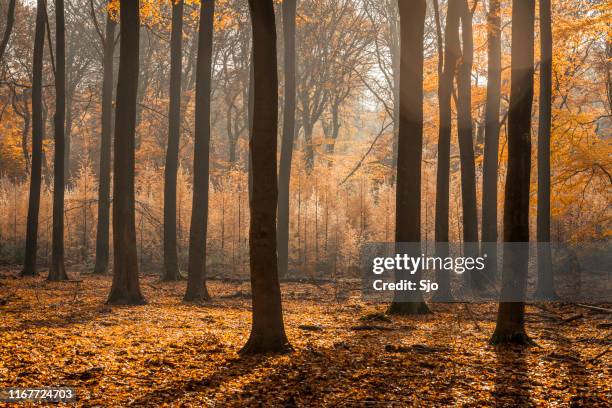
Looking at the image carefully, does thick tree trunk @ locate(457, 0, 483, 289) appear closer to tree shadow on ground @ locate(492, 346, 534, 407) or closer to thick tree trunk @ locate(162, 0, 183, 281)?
thick tree trunk @ locate(162, 0, 183, 281)

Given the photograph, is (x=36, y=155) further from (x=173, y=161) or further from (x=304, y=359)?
(x=304, y=359)

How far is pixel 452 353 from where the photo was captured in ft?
23.4

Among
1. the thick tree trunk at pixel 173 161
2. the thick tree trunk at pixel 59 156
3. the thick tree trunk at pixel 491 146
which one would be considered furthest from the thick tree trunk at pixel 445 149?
the thick tree trunk at pixel 59 156

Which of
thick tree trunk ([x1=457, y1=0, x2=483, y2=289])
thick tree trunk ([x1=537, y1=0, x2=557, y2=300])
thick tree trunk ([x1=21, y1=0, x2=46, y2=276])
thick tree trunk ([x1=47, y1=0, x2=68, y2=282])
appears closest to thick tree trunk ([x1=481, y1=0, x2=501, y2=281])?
thick tree trunk ([x1=457, y1=0, x2=483, y2=289])

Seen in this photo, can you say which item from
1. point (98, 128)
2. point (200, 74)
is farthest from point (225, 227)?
point (98, 128)

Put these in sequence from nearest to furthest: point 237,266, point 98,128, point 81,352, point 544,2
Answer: point 81,352
point 544,2
point 237,266
point 98,128

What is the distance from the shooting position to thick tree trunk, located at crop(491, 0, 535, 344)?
24.4ft

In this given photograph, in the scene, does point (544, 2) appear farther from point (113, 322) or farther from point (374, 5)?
point (374, 5)

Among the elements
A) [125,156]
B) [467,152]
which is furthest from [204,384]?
[467,152]

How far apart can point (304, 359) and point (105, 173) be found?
1275 centimetres

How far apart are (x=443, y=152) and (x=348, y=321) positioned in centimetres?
433

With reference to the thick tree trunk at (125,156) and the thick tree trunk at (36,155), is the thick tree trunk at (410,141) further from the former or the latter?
the thick tree trunk at (36,155)
